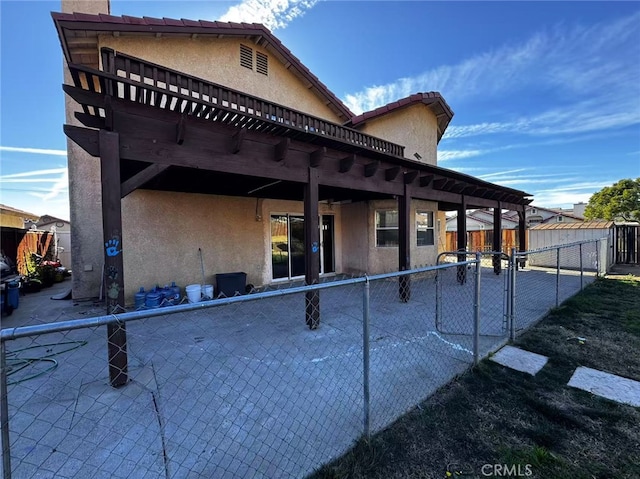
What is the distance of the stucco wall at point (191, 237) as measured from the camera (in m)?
6.43

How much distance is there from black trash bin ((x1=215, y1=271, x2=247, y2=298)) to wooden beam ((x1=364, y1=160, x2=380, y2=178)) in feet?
13.7

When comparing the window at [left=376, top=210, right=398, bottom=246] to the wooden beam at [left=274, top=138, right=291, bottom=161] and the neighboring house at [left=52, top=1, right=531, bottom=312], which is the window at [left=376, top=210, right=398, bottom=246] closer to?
the neighboring house at [left=52, top=1, right=531, bottom=312]

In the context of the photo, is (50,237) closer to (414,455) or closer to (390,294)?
(390,294)

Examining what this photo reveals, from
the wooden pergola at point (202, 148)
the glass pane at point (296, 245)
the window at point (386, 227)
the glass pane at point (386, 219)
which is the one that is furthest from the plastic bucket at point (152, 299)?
the glass pane at point (386, 219)

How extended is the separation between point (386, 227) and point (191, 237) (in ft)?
20.0

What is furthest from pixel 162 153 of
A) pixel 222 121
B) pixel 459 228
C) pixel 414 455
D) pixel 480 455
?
pixel 459 228

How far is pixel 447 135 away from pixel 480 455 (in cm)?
→ 1412

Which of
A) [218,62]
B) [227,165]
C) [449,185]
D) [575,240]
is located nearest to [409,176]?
[449,185]

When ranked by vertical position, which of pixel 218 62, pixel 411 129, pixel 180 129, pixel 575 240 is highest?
pixel 218 62

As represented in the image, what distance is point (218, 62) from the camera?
7418mm

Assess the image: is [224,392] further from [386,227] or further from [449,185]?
[449,185]

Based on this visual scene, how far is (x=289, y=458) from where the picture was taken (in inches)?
79.9

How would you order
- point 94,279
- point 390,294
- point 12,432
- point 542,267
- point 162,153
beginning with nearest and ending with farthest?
point 12,432 < point 162,153 < point 94,279 < point 390,294 < point 542,267

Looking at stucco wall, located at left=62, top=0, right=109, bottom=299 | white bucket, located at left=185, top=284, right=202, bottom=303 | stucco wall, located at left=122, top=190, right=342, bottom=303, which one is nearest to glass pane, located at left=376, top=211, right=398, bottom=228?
stucco wall, located at left=122, top=190, right=342, bottom=303
